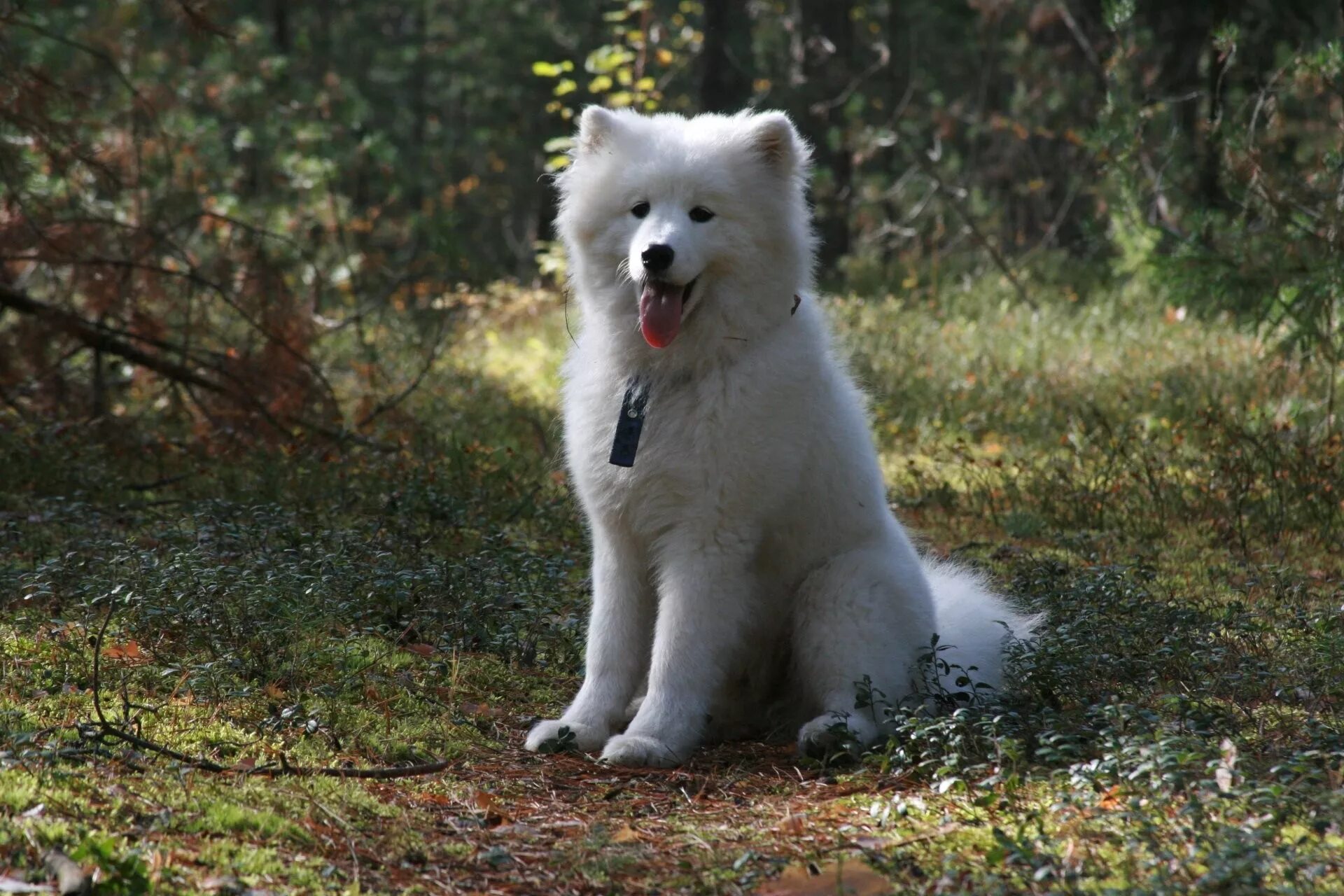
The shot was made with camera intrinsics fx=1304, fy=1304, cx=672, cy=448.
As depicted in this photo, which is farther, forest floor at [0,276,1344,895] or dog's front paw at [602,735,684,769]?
dog's front paw at [602,735,684,769]

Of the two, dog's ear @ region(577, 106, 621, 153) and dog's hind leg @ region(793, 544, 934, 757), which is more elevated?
dog's ear @ region(577, 106, 621, 153)

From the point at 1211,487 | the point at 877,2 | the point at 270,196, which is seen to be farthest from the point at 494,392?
the point at 877,2

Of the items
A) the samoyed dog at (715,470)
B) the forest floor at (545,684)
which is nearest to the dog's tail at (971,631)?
the samoyed dog at (715,470)

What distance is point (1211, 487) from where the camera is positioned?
23.6ft

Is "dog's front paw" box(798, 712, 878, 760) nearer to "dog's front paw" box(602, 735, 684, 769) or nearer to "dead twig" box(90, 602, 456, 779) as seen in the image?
"dog's front paw" box(602, 735, 684, 769)

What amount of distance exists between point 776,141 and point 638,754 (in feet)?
6.34

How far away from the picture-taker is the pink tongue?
13.1ft

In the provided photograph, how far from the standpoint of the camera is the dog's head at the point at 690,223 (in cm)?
398

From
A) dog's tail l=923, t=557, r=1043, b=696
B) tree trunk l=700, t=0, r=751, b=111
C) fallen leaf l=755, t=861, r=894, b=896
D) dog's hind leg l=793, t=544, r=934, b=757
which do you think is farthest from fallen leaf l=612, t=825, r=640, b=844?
tree trunk l=700, t=0, r=751, b=111

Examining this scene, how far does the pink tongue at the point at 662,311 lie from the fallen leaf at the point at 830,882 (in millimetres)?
1711

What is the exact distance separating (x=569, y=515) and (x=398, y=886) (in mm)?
3994

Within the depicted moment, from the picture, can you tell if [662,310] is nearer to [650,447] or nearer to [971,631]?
[650,447]

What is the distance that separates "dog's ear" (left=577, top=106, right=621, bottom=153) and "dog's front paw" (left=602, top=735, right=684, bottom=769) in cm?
188

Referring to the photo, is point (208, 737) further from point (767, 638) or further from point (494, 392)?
point (494, 392)
